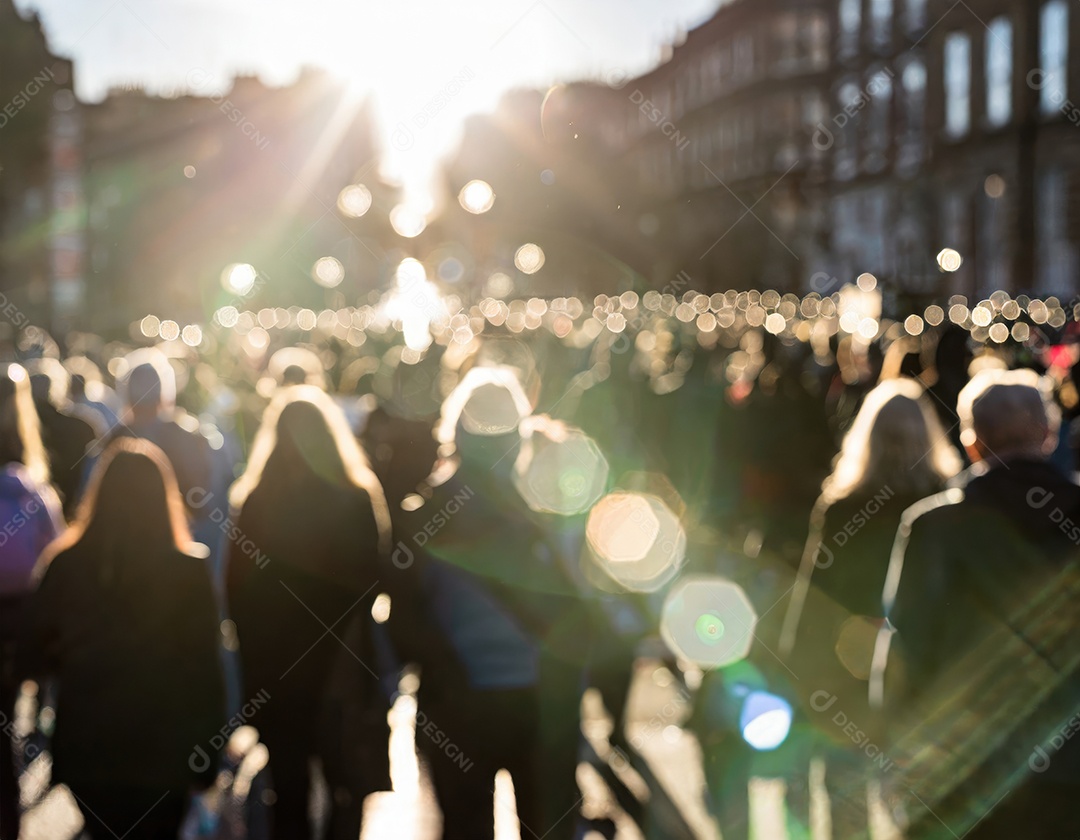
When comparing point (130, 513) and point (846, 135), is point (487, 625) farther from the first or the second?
point (846, 135)

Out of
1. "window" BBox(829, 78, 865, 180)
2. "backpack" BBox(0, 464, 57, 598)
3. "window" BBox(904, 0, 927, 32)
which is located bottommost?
"backpack" BBox(0, 464, 57, 598)

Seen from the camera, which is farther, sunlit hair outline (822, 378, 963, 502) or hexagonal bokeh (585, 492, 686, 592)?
hexagonal bokeh (585, 492, 686, 592)

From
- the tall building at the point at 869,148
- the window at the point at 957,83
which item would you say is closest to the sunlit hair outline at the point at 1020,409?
the tall building at the point at 869,148

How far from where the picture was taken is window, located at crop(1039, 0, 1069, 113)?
1650 inches

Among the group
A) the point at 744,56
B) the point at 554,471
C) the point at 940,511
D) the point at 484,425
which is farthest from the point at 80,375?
the point at 744,56

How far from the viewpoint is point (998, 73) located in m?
46.7

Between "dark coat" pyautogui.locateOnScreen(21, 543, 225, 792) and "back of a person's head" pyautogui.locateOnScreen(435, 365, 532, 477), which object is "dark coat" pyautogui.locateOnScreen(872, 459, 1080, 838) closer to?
"back of a person's head" pyautogui.locateOnScreen(435, 365, 532, 477)

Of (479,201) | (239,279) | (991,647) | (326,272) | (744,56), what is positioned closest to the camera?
(991,647)

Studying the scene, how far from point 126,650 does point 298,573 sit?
906 millimetres

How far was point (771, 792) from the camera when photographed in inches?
231

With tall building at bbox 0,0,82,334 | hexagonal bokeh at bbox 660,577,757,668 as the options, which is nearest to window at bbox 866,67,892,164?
tall building at bbox 0,0,82,334

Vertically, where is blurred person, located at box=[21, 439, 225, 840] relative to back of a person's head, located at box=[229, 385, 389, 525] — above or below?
below

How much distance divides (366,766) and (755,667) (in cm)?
207

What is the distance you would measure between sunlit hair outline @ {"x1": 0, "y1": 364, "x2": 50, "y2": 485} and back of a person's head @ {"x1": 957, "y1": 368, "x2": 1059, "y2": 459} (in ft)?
12.9
